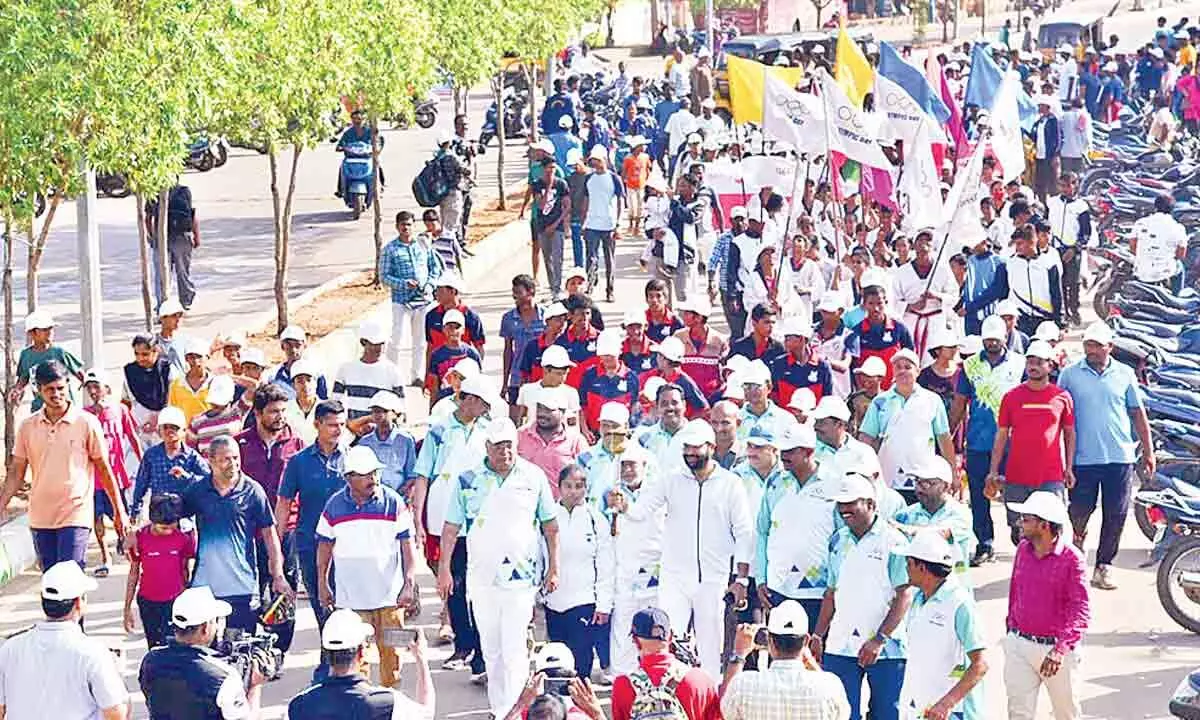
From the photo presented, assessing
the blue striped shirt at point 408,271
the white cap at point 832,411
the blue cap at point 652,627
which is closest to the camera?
the blue cap at point 652,627

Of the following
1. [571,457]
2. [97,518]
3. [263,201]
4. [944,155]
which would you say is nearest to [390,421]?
[571,457]

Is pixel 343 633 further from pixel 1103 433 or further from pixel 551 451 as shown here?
pixel 1103 433

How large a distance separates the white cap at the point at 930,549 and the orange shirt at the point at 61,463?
17.7 feet

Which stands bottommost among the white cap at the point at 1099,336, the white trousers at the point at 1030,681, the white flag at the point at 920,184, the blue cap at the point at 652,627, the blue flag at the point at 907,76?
the white trousers at the point at 1030,681

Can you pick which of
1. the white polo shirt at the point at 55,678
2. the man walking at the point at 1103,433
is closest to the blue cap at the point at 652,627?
the white polo shirt at the point at 55,678

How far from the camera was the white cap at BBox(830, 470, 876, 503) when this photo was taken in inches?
414

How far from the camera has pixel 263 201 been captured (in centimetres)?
3547

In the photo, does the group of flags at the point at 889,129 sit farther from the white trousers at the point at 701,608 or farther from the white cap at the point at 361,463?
the white cap at the point at 361,463

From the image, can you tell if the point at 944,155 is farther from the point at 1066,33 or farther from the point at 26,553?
the point at 1066,33

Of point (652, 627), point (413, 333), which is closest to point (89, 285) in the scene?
point (413, 333)

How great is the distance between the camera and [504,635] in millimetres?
11625

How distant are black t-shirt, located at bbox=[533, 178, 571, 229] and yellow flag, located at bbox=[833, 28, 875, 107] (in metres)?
3.18

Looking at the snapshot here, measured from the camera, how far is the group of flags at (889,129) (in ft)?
65.4

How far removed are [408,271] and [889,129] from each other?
5.07 m
